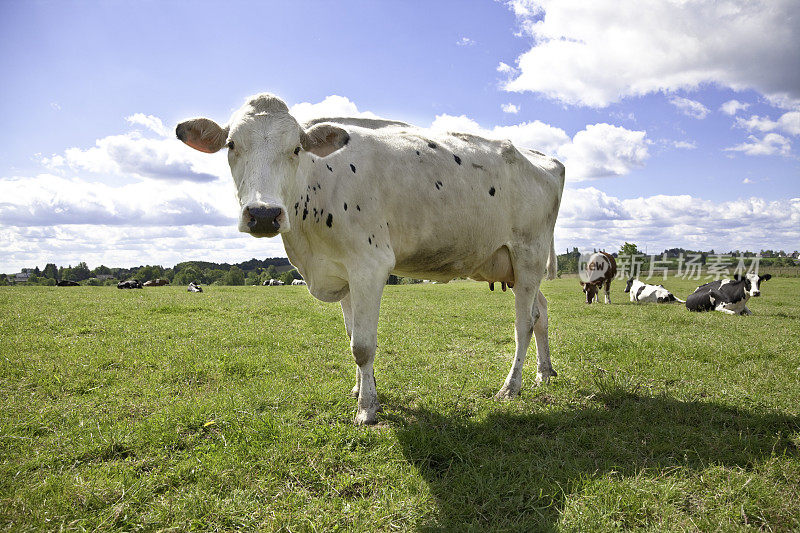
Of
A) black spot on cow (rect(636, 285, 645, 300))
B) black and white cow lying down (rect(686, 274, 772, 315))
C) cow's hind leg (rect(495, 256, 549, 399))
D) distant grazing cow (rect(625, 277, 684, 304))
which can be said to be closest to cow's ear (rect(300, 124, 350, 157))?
cow's hind leg (rect(495, 256, 549, 399))

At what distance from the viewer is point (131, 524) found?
10.8 feet

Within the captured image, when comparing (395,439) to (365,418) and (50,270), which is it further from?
(50,270)

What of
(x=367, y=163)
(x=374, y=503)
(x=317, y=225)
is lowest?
(x=374, y=503)

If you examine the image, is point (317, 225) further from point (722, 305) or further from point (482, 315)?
point (722, 305)

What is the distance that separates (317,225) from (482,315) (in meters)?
9.87

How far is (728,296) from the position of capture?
1742 cm

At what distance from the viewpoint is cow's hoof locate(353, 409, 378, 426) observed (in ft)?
16.3

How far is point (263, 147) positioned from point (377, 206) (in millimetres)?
1380

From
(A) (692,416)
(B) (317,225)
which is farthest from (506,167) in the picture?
(A) (692,416)

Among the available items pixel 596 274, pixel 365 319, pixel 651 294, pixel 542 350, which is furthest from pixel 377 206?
pixel 651 294

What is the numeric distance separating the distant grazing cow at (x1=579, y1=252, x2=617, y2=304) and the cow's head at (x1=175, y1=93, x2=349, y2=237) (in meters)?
18.4

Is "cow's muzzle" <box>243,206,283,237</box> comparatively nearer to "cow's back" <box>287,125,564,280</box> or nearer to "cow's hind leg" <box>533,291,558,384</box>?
"cow's back" <box>287,125,564,280</box>

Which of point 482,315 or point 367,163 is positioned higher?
point 367,163

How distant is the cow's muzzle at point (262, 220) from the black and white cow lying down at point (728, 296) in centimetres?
1843
